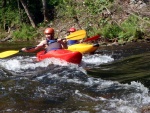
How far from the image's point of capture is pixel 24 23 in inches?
894

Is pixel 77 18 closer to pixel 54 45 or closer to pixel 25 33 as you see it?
pixel 25 33

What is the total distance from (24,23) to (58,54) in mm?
14271

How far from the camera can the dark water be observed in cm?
516

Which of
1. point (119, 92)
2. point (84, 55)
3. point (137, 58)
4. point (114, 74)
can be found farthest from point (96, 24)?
point (119, 92)

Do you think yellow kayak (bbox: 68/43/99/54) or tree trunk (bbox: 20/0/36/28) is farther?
tree trunk (bbox: 20/0/36/28)

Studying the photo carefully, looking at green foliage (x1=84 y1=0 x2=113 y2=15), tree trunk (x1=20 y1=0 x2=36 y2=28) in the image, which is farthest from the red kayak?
tree trunk (x1=20 y1=0 x2=36 y2=28)

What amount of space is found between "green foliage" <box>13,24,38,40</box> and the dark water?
1141 cm

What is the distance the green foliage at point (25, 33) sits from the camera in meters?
21.0

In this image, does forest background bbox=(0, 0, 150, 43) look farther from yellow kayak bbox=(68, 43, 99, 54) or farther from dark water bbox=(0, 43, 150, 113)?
dark water bbox=(0, 43, 150, 113)

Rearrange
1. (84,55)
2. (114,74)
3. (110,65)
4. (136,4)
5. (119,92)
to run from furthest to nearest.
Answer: (136,4) → (84,55) → (110,65) → (114,74) → (119,92)

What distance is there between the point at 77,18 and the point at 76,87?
43.5 ft

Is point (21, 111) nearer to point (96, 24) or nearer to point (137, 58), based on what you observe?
point (137, 58)

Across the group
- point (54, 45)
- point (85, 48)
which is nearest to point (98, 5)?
point (85, 48)

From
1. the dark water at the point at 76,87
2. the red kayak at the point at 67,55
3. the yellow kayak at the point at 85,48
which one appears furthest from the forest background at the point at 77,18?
the red kayak at the point at 67,55
